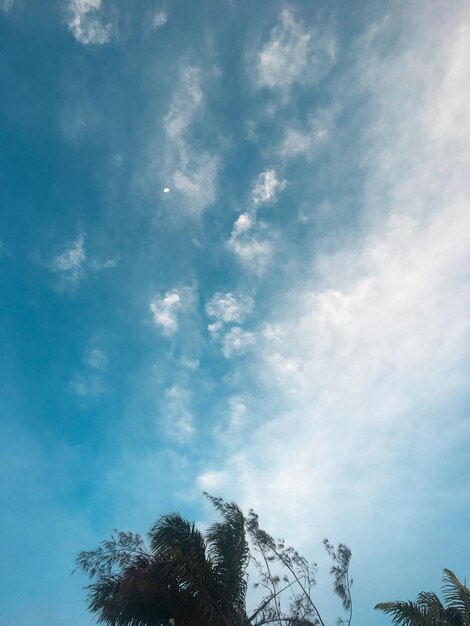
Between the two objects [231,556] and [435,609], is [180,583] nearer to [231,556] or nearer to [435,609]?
[231,556]

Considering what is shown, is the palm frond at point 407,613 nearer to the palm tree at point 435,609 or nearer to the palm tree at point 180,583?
the palm tree at point 435,609

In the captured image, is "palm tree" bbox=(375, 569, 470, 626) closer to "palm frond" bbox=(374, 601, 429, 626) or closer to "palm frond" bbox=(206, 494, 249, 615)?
"palm frond" bbox=(374, 601, 429, 626)

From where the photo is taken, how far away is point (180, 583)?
18172mm

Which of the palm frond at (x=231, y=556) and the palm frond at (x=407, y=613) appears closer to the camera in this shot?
the palm frond at (x=407, y=613)

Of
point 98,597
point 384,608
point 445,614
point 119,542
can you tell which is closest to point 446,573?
point 445,614

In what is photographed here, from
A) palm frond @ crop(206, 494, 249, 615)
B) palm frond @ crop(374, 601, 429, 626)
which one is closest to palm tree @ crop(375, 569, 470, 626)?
palm frond @ crop(374, 601, 429, 626)

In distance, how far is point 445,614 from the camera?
46.2 feet

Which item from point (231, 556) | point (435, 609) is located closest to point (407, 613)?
point (435, 609)

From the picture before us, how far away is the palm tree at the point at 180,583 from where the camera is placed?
17.7 meters

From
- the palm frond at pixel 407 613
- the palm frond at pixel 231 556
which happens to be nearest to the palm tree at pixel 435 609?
the palm frond at pixel 407 613

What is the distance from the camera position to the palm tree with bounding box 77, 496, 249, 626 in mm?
17656

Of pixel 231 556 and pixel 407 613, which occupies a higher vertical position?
pixel 231 556

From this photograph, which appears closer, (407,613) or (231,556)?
(407,613)

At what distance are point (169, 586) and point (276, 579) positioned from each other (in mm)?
16442
